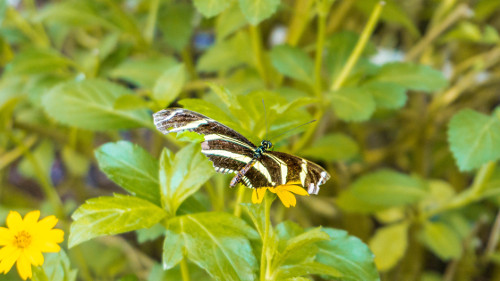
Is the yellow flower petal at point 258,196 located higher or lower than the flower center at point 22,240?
higher

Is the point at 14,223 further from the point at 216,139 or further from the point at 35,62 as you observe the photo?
the point at 35,62

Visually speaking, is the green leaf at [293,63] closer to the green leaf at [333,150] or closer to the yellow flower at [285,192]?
the green leaf at [333,150]

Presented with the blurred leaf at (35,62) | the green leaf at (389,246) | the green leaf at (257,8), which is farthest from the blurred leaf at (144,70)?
the green leaf at (389,246)

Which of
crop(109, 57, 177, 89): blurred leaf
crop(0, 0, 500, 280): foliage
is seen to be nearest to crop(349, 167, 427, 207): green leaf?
crop(0, 0, 500, 280): foliage

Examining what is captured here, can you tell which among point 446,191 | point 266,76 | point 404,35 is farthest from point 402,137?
point 266,76

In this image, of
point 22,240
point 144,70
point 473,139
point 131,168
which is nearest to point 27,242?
point 22,240

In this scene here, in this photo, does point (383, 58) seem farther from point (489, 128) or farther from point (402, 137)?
point (489, 128)
